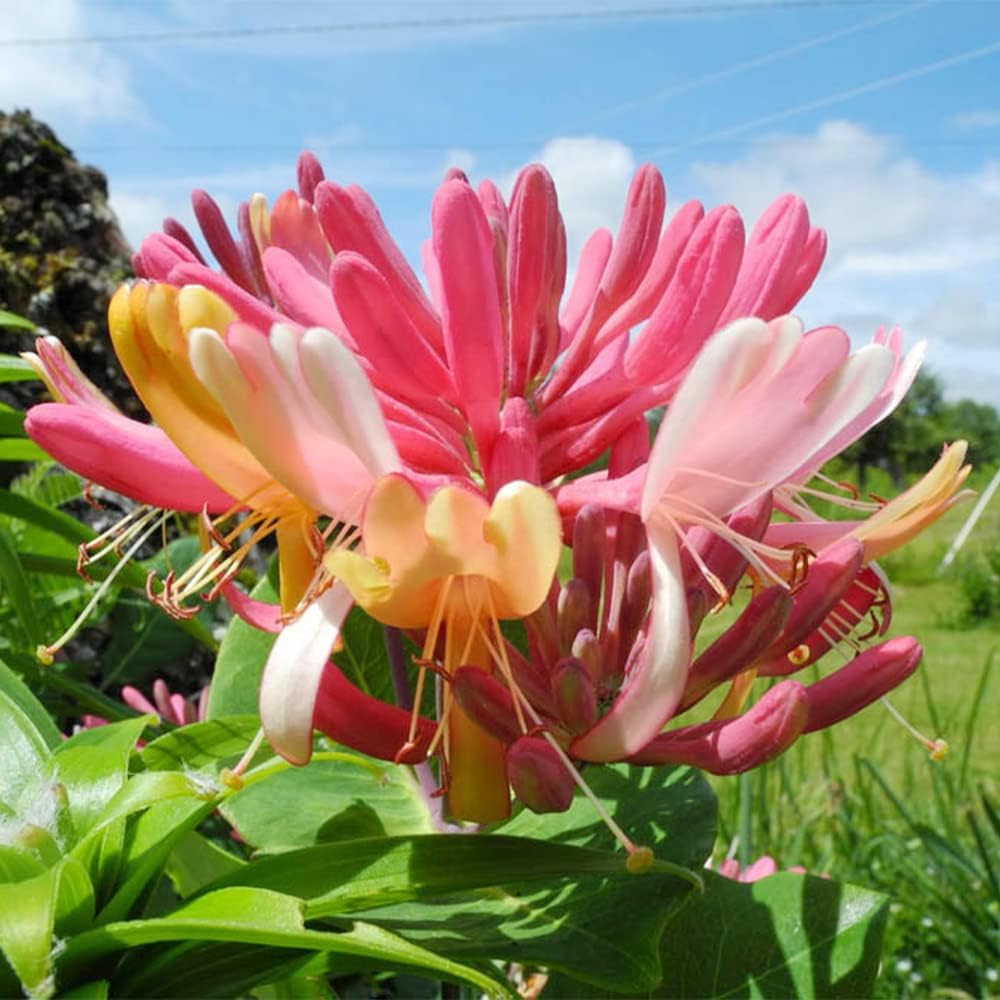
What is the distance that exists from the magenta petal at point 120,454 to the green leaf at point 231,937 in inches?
6.1

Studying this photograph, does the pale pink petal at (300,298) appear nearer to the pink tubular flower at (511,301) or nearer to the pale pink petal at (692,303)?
the pink tubular flower at (511,301)

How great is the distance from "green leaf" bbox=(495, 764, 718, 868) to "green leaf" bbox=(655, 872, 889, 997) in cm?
4

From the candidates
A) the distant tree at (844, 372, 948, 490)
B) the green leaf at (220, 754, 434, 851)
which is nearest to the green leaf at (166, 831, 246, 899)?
the green leaf at (220, 754, 434, 851)

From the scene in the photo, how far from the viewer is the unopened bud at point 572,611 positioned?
449 mm

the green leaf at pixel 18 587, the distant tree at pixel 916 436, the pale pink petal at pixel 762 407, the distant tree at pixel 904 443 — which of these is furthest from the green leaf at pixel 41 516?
the distant tree at pixel 904 443

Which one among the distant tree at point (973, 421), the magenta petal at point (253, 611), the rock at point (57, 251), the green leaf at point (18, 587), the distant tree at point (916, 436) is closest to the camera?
the magenta petal at point (253, 611)

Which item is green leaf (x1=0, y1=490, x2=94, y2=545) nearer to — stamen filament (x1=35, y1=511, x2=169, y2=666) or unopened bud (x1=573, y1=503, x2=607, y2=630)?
stamen filament (x1=35, y1=511, x2=169, y2=666)

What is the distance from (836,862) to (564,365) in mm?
1886

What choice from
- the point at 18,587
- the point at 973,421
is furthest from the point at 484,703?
the point at 973,421

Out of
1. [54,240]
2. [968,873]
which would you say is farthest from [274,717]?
[968,873]

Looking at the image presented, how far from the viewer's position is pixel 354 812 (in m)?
0.62

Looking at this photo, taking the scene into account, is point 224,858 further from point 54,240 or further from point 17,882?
point 54,240

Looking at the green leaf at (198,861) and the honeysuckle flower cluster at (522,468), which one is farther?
the green leaf at (198,861)

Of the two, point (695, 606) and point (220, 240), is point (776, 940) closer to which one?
point (695, 606)
